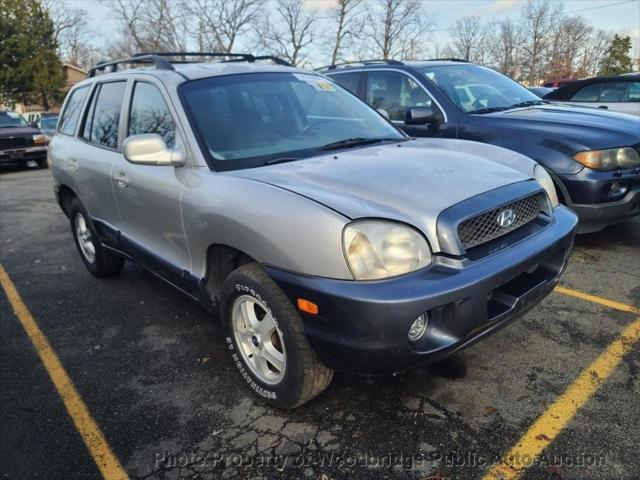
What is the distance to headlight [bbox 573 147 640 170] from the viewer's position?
4.07m

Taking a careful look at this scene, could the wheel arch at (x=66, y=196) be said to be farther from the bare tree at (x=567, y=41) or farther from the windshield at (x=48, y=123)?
the bare tree at (x=567, y=41)

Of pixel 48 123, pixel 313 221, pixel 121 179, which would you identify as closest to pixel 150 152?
pixel 121 179

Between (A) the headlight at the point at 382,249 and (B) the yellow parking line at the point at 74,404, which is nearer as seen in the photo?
(A) the headlight at the point at 382,249

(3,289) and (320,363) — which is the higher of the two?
(320,363)

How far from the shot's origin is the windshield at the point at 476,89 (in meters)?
5.02

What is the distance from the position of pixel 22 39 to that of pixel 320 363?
35.4m

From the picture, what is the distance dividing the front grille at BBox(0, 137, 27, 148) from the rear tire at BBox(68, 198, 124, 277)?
10196 mm

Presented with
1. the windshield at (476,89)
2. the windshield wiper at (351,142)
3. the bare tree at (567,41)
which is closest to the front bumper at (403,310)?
the windshield wiper at (351,142)

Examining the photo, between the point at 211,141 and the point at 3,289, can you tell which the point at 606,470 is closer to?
the point at 211,141

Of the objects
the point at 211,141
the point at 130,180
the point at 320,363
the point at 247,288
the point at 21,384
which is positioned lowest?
Answer: the point at 21,384

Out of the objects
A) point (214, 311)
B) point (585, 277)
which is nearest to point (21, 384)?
point (214, 311)

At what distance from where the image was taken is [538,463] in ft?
6.85

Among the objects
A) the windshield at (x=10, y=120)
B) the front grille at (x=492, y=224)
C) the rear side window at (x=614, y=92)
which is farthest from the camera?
the windshield at (x=10, y=120)

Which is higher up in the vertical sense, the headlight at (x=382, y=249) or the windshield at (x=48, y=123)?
the windshield at (x=48, y=123)
